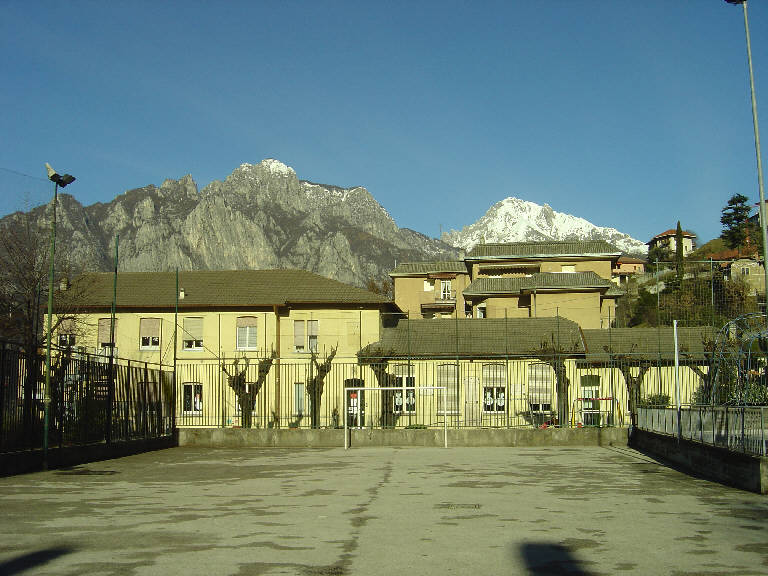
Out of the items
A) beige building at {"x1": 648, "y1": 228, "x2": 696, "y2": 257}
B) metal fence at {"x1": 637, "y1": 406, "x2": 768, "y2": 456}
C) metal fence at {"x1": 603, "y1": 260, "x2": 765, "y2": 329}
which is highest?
beige building at {"x1": 648, "y1": 228, "x2": 696, "y2": 257}

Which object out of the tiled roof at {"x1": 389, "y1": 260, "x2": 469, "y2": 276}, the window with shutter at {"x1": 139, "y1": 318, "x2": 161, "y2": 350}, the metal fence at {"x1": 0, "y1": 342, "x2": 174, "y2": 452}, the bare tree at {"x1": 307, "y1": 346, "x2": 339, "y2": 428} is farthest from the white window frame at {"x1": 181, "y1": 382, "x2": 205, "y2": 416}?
the tiled roof at {"x1": 389, "y1": 260, "x2": 469, "y2": 276}

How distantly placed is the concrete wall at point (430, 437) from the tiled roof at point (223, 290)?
1570cm

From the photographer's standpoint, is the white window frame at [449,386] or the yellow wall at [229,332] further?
the yellow wall at [229,332]

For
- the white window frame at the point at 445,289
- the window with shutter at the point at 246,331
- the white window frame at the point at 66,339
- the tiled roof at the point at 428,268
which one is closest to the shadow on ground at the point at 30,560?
the white window frame at the point at 66,339

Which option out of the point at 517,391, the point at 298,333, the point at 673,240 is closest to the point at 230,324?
the point at 298,333

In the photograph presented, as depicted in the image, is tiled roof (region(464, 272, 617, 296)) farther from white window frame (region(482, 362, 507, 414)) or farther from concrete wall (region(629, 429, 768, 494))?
concrete wall (region(629, 429, 768, 494))

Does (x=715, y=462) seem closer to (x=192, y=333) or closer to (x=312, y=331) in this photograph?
(x=312, y=331)

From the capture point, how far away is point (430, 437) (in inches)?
976

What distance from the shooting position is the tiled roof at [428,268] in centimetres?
7281

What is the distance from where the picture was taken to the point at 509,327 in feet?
122

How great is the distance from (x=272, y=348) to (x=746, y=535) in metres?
32.7

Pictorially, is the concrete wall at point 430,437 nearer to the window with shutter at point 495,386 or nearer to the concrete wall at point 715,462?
the window with shutter at point 495,386

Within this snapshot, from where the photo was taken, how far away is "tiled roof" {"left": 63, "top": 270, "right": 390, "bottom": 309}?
4056cm

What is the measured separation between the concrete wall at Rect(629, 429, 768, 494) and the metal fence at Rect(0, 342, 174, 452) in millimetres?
13068
